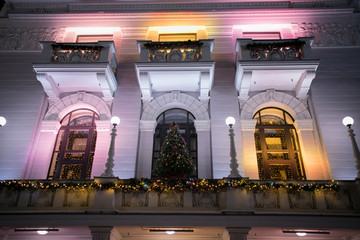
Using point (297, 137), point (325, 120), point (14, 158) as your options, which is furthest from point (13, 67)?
point (325, 120)

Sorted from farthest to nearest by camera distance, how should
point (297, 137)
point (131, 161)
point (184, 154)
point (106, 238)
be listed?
point (297, 137) → point (131, 161) → point (184, 154) → point (106, 238)

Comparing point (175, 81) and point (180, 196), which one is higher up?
point (175, 81)

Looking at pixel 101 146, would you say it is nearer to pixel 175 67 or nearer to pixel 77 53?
pixel 77 53

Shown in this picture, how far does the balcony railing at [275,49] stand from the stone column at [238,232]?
708 cm

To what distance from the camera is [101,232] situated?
8.36 metres

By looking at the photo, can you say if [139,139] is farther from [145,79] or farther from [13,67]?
[13,67]

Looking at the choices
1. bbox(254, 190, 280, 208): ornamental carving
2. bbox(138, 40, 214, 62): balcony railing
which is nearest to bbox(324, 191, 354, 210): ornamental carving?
bbox(254, 190, 280, 208): ornamental carving

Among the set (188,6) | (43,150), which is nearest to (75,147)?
(43,150)

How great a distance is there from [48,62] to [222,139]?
8109 millimetres

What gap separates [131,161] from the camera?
11320 mm

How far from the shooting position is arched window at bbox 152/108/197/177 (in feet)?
40.3

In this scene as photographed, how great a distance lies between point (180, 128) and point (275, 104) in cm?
445

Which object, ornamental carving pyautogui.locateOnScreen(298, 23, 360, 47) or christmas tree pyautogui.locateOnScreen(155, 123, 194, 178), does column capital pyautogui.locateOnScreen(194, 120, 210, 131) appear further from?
ornamental carving pyautogui.locateOnScreen(298, 23, 360, 47)

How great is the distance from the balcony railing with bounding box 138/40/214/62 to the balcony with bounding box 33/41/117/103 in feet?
5.40
